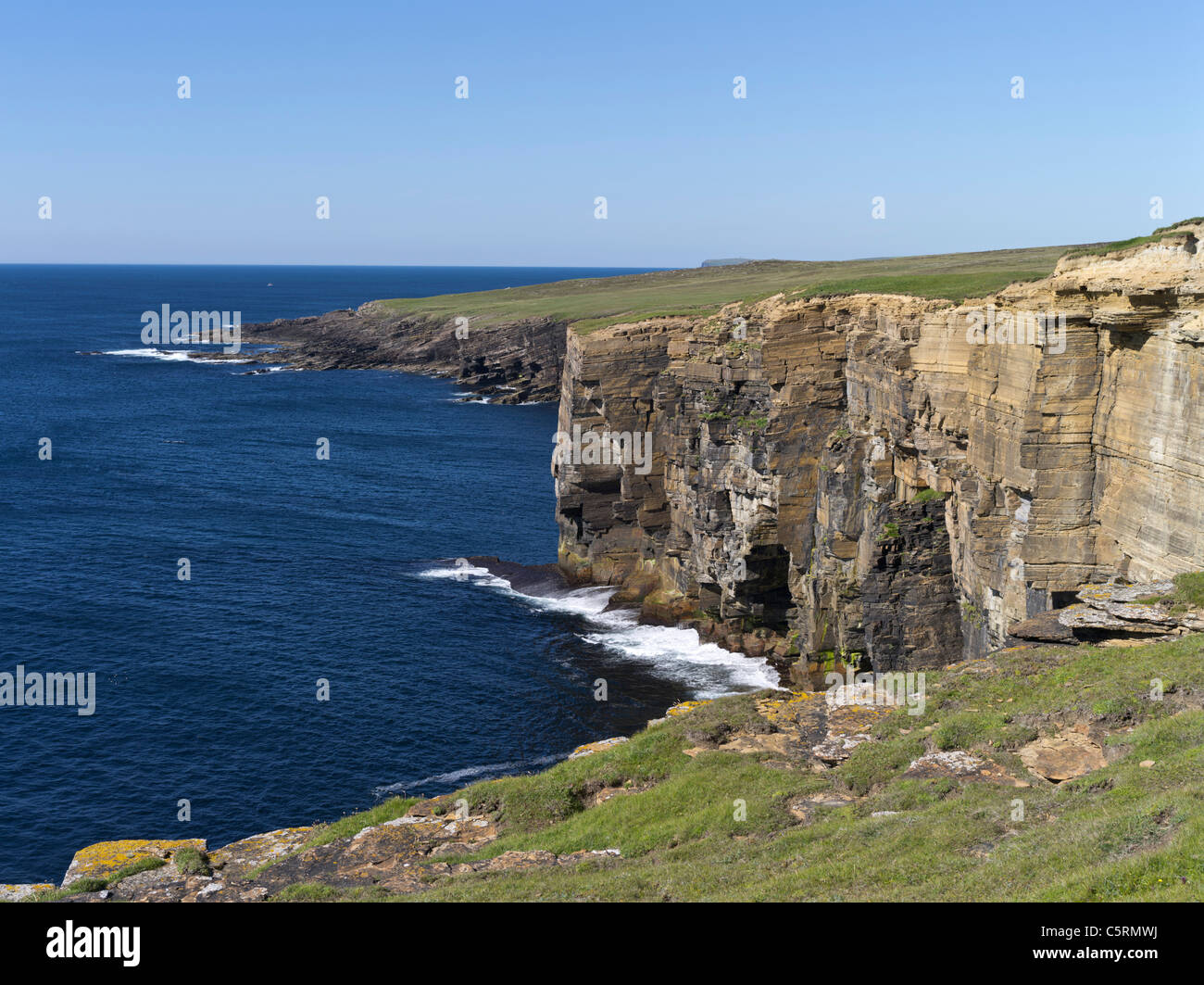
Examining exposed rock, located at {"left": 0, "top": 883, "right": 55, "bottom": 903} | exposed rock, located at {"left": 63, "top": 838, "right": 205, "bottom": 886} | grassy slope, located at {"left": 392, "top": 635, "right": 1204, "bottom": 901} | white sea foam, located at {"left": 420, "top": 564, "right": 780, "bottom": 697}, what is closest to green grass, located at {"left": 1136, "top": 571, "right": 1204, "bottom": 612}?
grassy slope, located at {"left": 392, "top": 635, "right": 1204, "bottom": 901}

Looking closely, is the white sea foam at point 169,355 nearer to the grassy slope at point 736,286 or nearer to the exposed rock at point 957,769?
the grassy slope at point 736,286

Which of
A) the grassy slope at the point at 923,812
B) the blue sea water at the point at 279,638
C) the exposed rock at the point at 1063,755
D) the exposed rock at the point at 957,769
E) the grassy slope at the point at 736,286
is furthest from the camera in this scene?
the grassy slope at the point at 736,286

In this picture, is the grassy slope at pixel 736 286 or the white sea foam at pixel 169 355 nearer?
the grassy slope at pixel 736 286

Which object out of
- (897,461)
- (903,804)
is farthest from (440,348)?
(903,804)

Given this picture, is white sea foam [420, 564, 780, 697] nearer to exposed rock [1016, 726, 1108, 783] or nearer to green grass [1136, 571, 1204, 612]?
green grass [1136, 571, 1204, 612]

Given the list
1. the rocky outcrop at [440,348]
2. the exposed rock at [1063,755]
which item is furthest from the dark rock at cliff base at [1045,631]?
the rocky outcrop at [440,348]

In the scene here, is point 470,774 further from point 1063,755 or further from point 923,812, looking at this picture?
point 1063,755
